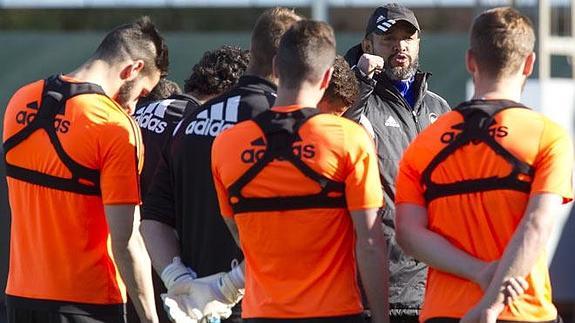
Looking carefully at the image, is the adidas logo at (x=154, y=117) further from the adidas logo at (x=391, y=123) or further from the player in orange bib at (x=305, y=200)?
the player in orange bib at (x=305, y=200)

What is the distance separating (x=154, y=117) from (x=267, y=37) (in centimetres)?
136

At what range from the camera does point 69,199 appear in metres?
4.86

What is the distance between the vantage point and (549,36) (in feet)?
46.7

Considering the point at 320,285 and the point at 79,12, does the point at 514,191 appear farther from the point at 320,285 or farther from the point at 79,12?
the point at 79,12

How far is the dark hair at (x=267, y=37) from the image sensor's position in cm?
475

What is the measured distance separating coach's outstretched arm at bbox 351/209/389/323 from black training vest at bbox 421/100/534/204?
22 centimetres

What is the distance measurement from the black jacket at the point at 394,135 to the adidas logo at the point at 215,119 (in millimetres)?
719

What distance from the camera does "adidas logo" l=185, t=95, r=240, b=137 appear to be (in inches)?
188

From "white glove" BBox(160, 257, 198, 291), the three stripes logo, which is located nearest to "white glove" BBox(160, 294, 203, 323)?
"white glove" BBox(160, 257, 198, 291)

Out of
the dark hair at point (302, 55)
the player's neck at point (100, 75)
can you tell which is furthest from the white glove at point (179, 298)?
the dark hair at point (302, 55)

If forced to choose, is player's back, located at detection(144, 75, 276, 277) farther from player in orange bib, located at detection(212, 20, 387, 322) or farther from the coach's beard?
the coach's beard

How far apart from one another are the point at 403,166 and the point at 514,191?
431 millimetres

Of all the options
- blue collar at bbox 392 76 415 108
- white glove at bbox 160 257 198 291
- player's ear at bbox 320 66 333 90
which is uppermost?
player's ear at bbox 320 66 333 90

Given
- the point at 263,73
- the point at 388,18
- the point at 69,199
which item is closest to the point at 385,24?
the point at 388,18
